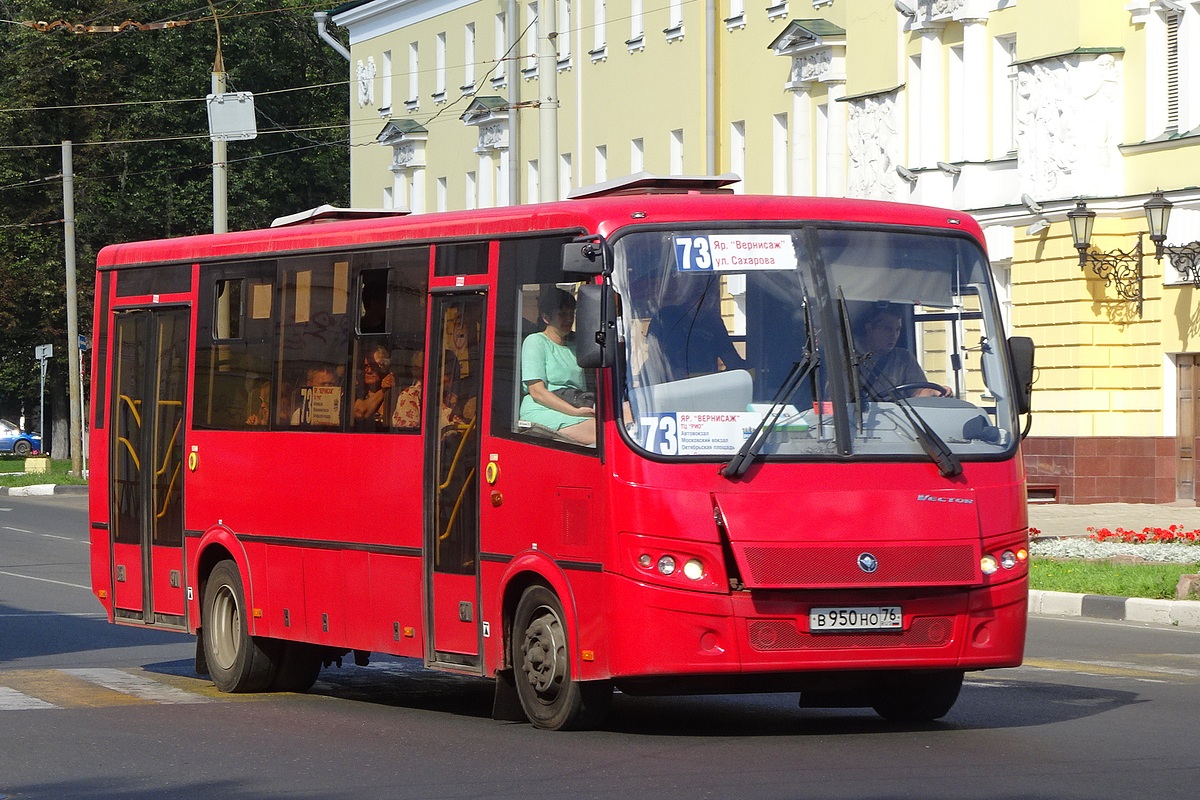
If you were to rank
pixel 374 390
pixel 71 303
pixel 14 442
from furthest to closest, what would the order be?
pixel 14 442 → pixel 71 303 → pixel 374 390

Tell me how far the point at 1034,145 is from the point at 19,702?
23666mm

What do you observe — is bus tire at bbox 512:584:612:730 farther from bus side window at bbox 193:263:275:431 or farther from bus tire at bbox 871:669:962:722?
bus side window at bbox 193:263:275:431

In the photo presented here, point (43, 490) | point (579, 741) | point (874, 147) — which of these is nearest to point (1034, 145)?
point (874, 147)

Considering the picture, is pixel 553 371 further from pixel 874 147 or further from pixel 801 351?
pixel 874 147

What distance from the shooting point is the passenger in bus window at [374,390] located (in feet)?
42.2

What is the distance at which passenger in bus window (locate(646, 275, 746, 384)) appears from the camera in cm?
1093

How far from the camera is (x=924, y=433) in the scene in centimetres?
1109

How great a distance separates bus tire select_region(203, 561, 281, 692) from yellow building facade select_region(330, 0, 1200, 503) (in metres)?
12.6

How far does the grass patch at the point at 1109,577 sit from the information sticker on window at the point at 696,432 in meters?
9.77

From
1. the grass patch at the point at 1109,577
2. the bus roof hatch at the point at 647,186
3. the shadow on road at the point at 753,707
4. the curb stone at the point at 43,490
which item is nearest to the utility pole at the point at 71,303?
the curb stone at the point at 43,490

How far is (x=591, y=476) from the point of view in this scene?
10961 mm

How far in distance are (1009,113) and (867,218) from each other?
25176 millimetres

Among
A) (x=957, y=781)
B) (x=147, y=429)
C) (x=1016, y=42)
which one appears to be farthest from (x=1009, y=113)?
(x=957, y=781)

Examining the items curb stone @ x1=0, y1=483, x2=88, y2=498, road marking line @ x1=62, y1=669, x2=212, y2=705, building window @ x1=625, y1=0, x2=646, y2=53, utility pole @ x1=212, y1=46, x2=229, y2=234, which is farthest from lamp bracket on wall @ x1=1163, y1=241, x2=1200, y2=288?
curb stone @ x1=0, y1=483, x2=88, y2=498
